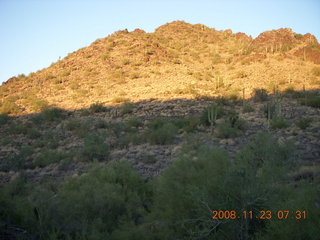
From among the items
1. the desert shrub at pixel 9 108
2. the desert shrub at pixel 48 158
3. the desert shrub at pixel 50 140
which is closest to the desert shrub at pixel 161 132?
the desert shrub at pixel 48 158

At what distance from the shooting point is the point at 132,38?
110 ft

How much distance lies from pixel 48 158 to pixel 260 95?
485 inches

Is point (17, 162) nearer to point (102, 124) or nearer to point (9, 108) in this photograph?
point (102, 124)

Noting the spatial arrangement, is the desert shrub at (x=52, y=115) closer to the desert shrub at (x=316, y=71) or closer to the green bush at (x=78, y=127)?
the green bush at (x=78, y=127)

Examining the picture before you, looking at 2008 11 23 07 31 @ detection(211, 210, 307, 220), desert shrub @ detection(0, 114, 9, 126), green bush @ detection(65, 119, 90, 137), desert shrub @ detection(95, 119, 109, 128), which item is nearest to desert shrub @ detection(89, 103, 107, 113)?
green bush @ detection(65, 119, 90, 137)

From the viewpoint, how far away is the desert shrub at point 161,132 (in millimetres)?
12375

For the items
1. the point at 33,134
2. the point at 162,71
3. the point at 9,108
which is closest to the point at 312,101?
the point at 162,71

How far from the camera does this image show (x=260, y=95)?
668 inches

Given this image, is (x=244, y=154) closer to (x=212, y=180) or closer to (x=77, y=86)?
(x=212, y=180)

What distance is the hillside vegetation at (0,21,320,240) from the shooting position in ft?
15.4

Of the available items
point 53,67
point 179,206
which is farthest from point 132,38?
point 179,206

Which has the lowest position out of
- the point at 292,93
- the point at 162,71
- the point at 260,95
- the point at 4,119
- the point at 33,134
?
the point at 33,134

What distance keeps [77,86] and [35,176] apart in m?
14.4

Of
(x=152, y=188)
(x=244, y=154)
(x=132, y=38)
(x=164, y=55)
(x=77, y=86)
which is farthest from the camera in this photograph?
(x=132, y=38)
